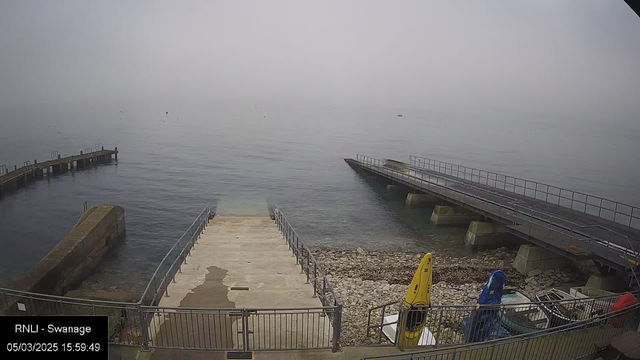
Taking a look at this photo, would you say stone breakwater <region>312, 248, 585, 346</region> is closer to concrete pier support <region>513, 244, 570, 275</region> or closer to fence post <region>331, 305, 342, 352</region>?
concrete pier support <region>513, 244, 570, 275</region>

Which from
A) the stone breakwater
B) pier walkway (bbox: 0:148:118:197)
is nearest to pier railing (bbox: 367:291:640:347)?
the stone breakwater

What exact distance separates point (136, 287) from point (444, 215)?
22341mm

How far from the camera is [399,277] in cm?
1931

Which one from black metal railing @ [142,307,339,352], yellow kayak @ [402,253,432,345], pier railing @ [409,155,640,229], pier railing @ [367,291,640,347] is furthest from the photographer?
pier railing @ [409,155,640,229]

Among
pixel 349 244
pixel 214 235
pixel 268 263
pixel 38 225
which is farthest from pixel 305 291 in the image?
pixel 38 225

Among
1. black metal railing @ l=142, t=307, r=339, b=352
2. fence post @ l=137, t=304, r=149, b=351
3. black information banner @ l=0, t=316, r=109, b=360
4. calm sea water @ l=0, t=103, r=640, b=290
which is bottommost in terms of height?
calm sea water @ l=0, t=103, r=640, b=290

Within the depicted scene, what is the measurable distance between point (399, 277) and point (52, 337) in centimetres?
1603

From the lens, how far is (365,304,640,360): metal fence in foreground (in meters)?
7.30

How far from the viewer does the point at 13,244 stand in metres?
26.8

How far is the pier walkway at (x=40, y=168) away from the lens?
39.7m

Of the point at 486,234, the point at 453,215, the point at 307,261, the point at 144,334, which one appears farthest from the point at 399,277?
the point at 144,334

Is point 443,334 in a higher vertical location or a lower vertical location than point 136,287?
higher

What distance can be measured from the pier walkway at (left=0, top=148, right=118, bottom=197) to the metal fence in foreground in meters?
45.7

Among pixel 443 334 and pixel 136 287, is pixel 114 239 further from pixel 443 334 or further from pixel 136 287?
pixel 443 334
